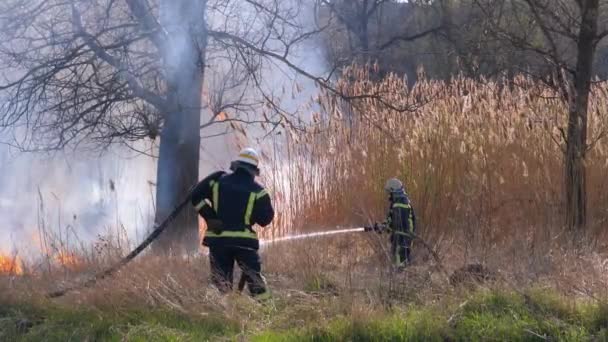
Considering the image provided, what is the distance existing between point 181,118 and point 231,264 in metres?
3.25

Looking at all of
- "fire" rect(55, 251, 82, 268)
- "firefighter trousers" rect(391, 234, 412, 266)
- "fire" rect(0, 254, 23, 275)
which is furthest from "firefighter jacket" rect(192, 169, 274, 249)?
"fire" rect(0, 254, 23, 275)

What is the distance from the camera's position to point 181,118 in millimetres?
10289

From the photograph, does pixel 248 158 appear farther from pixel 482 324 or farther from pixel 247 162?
pixel 482 324

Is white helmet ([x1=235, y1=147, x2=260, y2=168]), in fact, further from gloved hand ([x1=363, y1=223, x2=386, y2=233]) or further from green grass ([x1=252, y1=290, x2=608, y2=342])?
green grass ([x1=252, y1=290, x2=608, y2=342])

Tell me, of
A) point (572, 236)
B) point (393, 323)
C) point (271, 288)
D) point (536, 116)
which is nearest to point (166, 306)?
point (271, 288)

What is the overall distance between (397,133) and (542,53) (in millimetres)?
2305

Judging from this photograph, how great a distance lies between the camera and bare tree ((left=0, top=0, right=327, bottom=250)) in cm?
930

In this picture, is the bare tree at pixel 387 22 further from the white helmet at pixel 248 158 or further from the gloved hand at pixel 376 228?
the white helmet at pixel 248 158

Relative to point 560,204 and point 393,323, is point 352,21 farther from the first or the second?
point 393,323

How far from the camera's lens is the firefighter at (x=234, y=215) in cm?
737

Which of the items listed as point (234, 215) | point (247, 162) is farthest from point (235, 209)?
point (247, 162)

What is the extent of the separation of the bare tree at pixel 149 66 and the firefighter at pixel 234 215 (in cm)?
222

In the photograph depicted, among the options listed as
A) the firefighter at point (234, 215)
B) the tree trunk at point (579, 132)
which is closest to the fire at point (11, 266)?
the firefighter at point (234, 215)

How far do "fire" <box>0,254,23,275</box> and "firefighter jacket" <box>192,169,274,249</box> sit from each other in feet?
7.30
